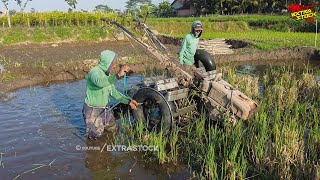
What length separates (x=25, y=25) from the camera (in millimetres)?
21812

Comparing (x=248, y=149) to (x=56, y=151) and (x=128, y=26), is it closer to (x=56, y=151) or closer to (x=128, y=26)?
(x=56, y=151)

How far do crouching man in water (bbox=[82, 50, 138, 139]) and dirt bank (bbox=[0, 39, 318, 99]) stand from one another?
102cm

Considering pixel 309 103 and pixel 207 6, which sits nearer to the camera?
pixel 309 103

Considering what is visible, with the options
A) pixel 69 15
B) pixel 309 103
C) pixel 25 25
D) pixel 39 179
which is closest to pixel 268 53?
pixel 309 103

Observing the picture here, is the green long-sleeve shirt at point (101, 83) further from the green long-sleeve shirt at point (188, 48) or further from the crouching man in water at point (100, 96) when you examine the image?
the green long-sleeve shirt at point (188, 48)

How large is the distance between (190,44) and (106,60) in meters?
2.21

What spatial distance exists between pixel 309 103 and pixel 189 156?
119 inches

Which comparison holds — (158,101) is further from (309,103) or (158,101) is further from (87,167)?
(309,103)

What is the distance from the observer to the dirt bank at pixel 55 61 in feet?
31.9

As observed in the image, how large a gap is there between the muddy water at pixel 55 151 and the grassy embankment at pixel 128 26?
7469 millimetres

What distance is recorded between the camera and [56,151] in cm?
502

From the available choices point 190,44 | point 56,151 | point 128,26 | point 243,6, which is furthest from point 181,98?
point 243,6

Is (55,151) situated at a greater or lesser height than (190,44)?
lesser

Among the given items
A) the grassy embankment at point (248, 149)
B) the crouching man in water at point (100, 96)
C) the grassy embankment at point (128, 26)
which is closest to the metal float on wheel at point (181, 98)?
the grassy embankment at point (248, 149)
